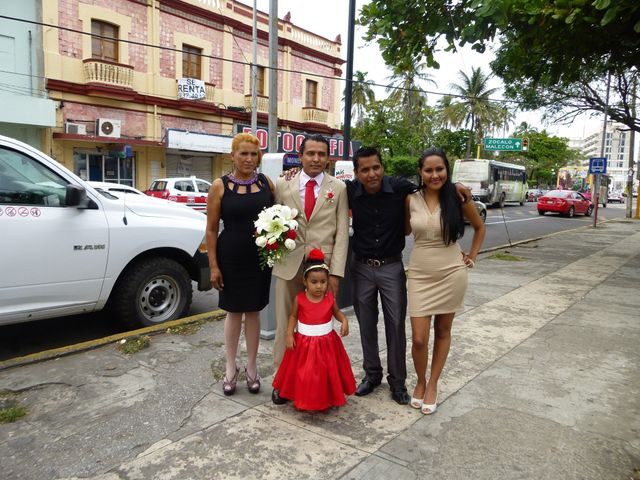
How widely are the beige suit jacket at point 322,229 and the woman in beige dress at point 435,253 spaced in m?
0.47

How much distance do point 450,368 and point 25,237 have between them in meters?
→ 3.64

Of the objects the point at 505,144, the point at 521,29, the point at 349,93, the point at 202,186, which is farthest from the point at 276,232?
the point at 505,144

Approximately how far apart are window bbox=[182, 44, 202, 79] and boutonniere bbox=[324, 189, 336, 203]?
67.3 feet

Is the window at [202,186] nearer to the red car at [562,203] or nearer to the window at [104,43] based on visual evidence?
the window at [104,43]

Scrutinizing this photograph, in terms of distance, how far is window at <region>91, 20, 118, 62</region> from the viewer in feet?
62.3

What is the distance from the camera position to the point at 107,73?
747 inches

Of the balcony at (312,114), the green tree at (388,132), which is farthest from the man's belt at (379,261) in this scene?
the green tree at (388,132)

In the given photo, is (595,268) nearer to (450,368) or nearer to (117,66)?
(450,368)

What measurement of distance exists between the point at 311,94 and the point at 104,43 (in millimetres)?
11514

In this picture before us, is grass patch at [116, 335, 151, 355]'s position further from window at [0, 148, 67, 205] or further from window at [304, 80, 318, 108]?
window at [304, 80, 318, 108]

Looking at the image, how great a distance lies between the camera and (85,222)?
14.9 ft

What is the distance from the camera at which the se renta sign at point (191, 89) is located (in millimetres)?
21500

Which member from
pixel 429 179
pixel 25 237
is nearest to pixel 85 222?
pixel 25 237

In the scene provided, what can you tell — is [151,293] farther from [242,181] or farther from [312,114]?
[312,114]
